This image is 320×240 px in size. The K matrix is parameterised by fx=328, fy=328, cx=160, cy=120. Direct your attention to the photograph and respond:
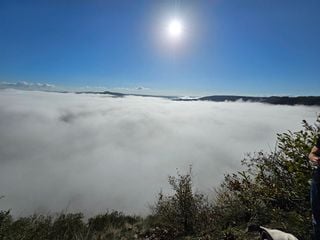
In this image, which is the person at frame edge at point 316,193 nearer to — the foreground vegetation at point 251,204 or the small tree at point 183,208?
the foreground vegetation at point 251,204

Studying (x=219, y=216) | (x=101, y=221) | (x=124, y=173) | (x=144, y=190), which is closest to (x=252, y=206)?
(x=219, y=216)

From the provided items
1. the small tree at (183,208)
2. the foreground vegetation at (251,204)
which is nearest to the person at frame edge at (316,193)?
the foreground vegetation at (251,204)

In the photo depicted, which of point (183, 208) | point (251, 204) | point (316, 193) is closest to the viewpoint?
point (316, 193)

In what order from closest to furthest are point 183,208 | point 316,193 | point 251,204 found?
point 316,193
point 251,204
point 183,208

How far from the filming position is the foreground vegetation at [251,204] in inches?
270

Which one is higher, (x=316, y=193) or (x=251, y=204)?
(x=316, y=193)

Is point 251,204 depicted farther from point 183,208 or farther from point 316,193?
point 183,208

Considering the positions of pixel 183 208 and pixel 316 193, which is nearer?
pixel 316 193

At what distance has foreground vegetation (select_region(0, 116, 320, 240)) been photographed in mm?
6852

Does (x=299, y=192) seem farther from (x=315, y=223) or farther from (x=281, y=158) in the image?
(x=315, y=223)

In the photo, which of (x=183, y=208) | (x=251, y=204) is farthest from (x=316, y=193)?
(x=183, y=208)

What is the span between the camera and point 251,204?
8898 mm

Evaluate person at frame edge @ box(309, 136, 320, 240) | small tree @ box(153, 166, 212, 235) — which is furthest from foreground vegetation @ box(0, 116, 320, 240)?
person at frame edge @ box(309, 136, 320, 240)

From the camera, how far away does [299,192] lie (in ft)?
22.0
